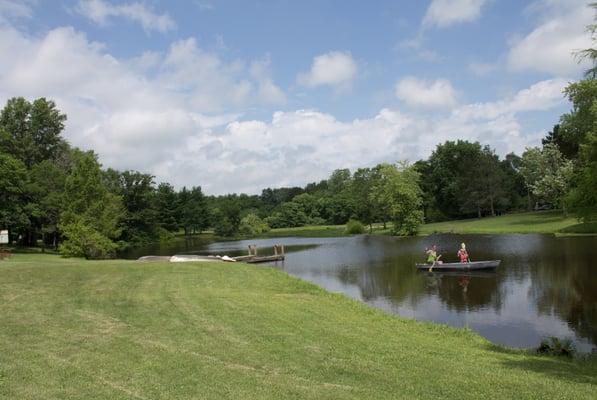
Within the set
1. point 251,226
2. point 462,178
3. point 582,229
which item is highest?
point 462,178

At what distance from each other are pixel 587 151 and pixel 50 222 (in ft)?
165

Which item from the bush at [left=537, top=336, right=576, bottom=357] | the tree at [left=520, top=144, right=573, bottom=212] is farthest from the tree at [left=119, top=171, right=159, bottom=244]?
the bush at [left=537, top=336, right=576, bottom=357]

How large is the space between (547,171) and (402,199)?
19988mm

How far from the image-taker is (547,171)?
69.8m

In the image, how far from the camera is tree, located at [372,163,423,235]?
75.7 meters

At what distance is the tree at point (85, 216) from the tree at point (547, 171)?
51899mm

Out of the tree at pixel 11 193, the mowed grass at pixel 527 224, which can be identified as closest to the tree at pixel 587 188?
the mowed grass at pixel 527 224

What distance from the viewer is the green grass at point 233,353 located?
341 inches

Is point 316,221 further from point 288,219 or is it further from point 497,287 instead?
point 497,287

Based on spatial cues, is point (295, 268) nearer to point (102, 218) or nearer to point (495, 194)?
point (102, 218)

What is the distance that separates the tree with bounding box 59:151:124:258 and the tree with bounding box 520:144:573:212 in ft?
170

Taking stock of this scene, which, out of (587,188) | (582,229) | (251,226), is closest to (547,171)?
(582,229)

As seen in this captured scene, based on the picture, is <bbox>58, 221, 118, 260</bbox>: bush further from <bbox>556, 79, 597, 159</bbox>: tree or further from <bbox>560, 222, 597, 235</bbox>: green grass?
<bbox>560, 222, 597, 235</bbox>: green grass

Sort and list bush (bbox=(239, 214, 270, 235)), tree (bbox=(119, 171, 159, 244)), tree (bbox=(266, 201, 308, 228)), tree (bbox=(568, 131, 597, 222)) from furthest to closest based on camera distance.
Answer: tree (bbox=(266, 201, 308, 228)), bush (bbox=(239, 214, 270, 235)), tree (bbox=(119, 171, 159, 244)), tree (bbox=(568, 131, 597, 222))
